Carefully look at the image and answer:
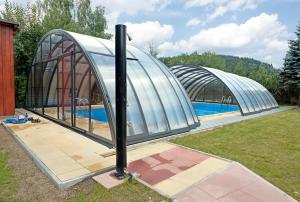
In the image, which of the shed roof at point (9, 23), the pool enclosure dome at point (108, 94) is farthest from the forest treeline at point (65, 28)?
the pool enclosure dome at point (108, 94)

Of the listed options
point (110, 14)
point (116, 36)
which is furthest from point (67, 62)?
point (110, 14)

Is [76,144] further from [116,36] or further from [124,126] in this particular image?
[116,36]

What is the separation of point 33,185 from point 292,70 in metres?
19.1

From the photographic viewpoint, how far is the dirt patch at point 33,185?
10.2ft

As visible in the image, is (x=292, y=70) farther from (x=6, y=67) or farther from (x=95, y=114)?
(x=6, y=67)

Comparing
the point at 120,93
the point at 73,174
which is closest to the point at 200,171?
the point at 120,93

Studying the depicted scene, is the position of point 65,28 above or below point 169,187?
above

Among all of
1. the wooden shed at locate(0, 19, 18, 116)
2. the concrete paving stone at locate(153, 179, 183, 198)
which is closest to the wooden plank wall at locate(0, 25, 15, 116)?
the wooden shed at locate(0, 19, 18, 116)

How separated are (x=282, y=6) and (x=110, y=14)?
16.5 meters

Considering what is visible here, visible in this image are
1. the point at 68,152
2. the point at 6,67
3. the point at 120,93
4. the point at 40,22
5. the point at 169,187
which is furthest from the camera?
the point at 40,22

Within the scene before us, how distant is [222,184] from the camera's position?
3.46 meters

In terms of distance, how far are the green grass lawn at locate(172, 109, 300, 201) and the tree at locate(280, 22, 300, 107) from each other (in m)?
10.7

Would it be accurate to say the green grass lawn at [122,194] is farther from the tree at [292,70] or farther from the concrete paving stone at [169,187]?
the tree at [292,70]

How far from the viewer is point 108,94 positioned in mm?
5422
